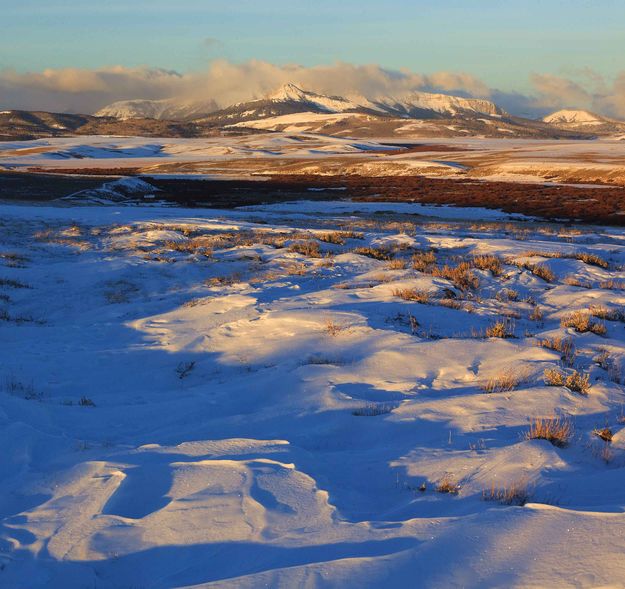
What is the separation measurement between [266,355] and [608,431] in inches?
160

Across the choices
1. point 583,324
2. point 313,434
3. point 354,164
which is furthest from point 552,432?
point 354,164

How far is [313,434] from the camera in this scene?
5223 millimetres

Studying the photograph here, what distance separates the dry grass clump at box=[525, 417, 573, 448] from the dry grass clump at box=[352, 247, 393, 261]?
31.5 ft

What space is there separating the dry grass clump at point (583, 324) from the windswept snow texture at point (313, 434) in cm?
5

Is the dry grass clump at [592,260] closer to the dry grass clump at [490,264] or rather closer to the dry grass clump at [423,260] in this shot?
the dry grass clump at [490,264]

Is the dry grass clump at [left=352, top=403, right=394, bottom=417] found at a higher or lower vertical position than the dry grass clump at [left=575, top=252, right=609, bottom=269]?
lower

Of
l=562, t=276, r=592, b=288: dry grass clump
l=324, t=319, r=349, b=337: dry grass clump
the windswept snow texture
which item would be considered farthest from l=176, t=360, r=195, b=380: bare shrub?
l=562, t=276, r=592, b=288: dry grass clump

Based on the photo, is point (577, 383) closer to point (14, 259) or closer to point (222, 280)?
point (222, 280)

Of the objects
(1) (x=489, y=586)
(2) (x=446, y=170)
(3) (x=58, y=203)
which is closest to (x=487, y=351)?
(1) (x=489, y=586)

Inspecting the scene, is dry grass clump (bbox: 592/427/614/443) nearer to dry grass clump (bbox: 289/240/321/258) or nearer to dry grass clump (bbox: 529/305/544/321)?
dry grass clump (bbox: 529/305/544/321)

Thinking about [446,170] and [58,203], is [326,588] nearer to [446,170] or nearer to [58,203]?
[58,203]

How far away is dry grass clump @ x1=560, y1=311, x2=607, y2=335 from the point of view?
8.05m

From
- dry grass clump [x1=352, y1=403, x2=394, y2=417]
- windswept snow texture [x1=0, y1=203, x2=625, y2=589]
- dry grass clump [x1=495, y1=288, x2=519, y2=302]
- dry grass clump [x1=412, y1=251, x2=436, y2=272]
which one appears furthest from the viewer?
dry grass clump [x1=412, y1=251, x2=436, y2=272]

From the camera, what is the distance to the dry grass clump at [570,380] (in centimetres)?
588
